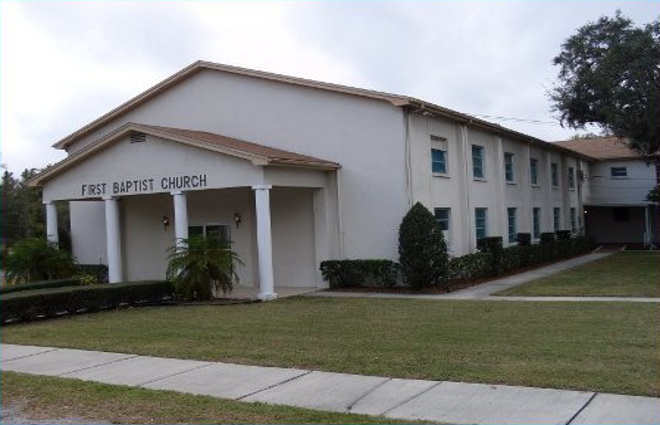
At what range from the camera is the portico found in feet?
57.2

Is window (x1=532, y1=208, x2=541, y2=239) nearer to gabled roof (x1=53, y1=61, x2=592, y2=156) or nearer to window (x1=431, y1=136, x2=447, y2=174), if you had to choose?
gabled roof (x1=53, y1=61, x2=592, y2=156)

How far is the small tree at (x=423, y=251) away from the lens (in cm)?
1744

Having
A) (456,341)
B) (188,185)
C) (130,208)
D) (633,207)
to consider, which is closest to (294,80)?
(188,185)

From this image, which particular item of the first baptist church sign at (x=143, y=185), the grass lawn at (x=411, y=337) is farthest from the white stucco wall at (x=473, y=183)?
the first baptist church sign at (x=143, y=185)

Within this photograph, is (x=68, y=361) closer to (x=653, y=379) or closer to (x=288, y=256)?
(x=653, y=379)

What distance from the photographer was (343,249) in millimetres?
19531

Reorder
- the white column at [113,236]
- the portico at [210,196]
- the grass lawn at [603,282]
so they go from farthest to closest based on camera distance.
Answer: the white column at [113,236] → the portico at [210,196] → the grass lawn at [603,282]

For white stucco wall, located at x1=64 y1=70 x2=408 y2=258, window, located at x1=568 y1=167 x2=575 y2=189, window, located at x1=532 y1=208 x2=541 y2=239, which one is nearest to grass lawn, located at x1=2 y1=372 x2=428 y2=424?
white stucco wall, located at x1=64 y1=70 x2=408 y2=258

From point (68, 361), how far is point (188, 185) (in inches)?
342

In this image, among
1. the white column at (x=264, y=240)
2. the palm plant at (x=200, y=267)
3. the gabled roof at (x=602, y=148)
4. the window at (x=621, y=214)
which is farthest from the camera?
the window at (x=621, y=214)

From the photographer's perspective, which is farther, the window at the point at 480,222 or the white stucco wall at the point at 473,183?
the window at the point at 480,222

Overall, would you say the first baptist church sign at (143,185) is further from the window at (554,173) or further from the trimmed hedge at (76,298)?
the window at (554,173)

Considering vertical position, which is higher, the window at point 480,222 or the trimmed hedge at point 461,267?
the window at point 480,222

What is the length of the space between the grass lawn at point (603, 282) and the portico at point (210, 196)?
5807 mm
